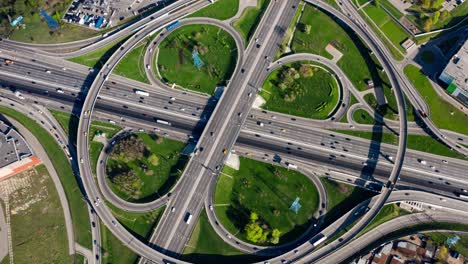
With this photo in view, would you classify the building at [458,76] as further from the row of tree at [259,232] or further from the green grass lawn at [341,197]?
the row of tree at [259,232]

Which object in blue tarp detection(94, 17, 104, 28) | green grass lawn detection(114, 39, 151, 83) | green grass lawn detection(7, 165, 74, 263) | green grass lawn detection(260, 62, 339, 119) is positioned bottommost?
green grass lawn detection(7, 165, 74, 263)

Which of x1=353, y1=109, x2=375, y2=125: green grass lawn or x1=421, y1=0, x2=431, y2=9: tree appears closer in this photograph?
x1=353, y1=109, x2=375, y2=125: green grass lawn

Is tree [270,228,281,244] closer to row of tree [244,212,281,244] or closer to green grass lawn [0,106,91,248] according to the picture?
row of tree [244,212,281,244]

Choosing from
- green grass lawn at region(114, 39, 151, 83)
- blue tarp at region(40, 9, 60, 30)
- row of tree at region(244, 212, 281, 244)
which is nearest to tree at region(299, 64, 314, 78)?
row of tree at region(244, 212, 281, 244)

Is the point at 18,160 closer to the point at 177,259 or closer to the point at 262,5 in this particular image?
the point at 177,259

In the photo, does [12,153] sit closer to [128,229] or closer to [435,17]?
[128,229]

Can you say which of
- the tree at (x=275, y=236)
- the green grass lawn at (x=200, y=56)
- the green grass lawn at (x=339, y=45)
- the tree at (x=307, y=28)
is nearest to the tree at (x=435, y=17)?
the green grass lawn at (x=339, y=45)
